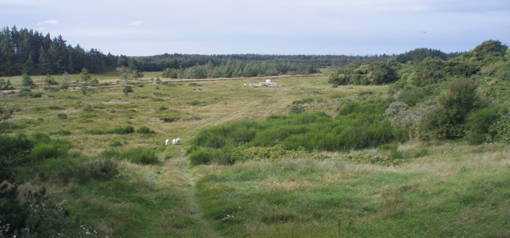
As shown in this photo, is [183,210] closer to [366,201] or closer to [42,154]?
[366,201]

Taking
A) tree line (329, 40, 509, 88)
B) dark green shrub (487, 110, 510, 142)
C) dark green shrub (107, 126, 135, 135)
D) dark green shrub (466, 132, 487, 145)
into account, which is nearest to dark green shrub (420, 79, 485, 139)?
dark green shrub (466, 132, 487, 145)

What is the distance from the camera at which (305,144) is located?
15.1 meters

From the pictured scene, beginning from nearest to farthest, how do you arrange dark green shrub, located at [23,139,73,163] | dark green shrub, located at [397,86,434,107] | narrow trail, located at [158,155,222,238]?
narrow trail, located at [158,155,222,238] → dark green shrub, located at [23,139,73,163] → dark green shrub, located at [397,86,434,107]

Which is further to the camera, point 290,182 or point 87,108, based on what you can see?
point 87,108

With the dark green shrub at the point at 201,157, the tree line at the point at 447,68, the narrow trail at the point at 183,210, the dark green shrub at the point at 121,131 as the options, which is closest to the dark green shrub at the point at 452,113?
the dark green shrub at the point at 201,157

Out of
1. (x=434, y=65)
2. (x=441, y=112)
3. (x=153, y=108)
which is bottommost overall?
(x=153, y=108)

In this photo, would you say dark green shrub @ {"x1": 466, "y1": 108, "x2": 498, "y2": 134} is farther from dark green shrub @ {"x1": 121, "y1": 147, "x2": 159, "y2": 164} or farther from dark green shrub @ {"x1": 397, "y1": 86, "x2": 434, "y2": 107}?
dark green shrub @ {"x1": 121, "y1": 147, "x2": 159, "y2": 164}

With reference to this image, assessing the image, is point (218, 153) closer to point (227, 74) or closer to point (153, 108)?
point (153, 108)

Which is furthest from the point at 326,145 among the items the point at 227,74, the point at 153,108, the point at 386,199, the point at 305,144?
the point at 227,74

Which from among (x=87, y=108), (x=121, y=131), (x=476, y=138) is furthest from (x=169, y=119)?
(x=476, y=138)

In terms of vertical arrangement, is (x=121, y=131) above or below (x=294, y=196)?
below

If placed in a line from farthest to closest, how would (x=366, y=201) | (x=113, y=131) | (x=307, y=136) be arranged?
(x=113, y=131)
(x=307, y=136)
(x=366, y=201)

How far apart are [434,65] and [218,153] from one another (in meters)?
33.3

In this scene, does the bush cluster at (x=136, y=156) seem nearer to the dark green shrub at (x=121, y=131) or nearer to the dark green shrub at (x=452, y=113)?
the dark green shrub at (x=121, y=131)
